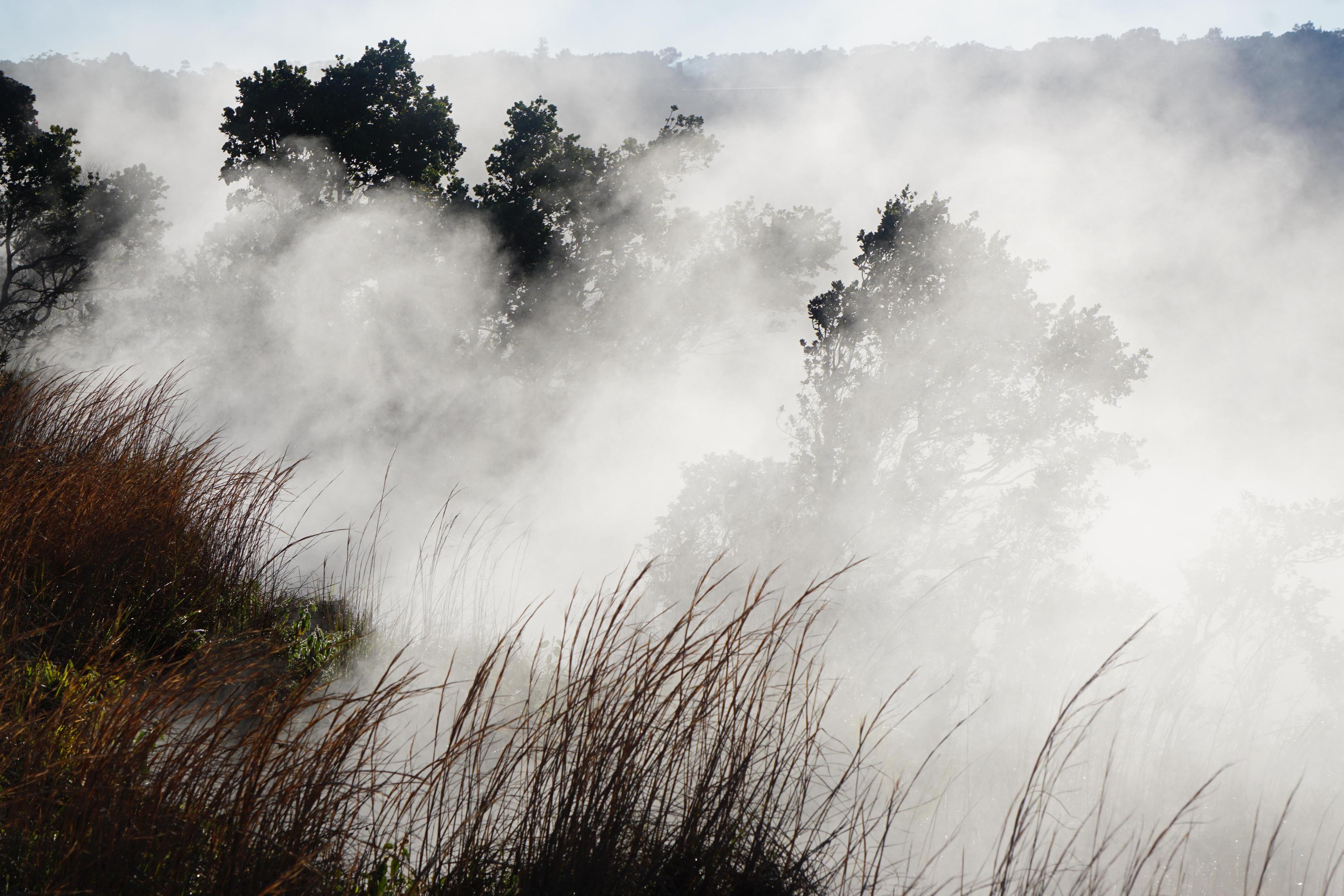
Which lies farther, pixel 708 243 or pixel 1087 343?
pixel 708 243

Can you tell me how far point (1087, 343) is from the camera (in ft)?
22.3

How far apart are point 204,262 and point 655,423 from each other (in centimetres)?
817

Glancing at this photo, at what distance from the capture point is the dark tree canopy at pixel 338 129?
10.0 m

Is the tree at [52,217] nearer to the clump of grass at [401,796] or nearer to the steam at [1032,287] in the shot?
the steam at [1032,287]

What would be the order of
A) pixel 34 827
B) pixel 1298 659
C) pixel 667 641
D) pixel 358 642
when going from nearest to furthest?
pixel 34 827 → pixel 667 641 → pixel 358 642 → pixel 1298 659

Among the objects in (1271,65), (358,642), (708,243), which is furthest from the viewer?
(1271,65)

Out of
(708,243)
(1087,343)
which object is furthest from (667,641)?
(708,243)

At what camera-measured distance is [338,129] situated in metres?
10.0

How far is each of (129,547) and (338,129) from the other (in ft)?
31.1

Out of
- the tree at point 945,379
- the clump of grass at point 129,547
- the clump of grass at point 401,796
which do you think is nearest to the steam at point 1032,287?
the tree at point 945,379

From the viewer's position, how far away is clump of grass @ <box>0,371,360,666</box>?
188 cm

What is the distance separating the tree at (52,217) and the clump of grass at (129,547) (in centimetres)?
928

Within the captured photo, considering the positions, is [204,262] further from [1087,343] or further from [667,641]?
[667,641]

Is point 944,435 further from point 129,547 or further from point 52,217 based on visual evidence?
point 52,217
